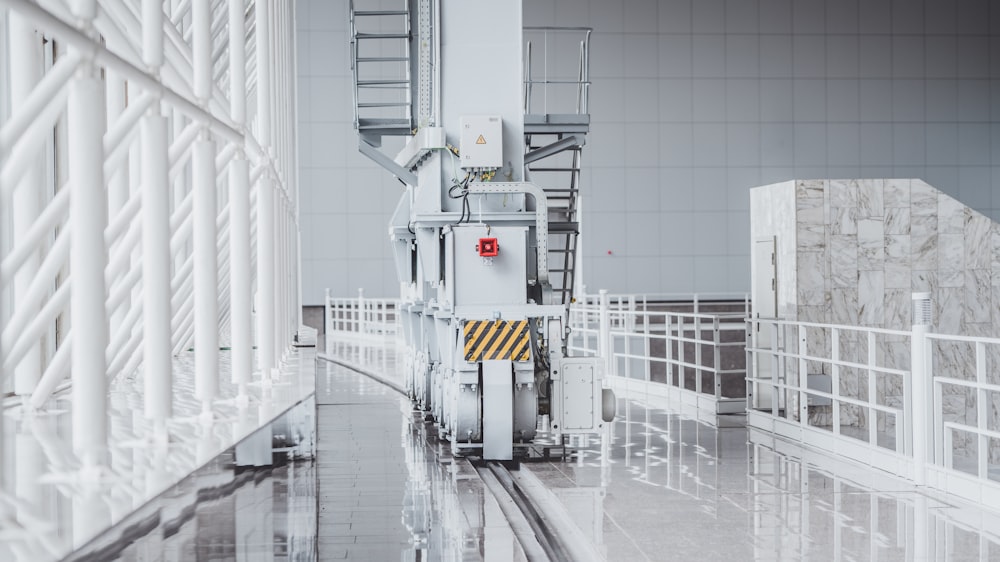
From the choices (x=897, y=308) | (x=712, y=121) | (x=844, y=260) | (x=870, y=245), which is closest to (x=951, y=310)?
(x=897, y=308)

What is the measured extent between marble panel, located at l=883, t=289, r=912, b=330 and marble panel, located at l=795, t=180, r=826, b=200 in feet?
5.12

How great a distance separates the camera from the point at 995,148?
34781 mm

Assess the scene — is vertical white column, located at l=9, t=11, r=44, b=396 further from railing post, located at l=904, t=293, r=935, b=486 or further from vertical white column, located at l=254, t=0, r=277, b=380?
railing post, located at l=904, t=293, r=935, b=486

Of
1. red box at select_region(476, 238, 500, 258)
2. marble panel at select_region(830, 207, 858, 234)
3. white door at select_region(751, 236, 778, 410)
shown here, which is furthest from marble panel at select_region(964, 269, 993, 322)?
red box at select_region(476, 238, 500, 258)

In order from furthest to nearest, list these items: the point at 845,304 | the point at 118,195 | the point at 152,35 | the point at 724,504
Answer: the point at 845,304, the point at 724,504, the point at 118,195, the point at 152,35

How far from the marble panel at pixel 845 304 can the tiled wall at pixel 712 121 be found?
65.0ft

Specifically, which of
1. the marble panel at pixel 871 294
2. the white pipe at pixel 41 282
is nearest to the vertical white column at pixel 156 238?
the white pipe at pixel 41 282

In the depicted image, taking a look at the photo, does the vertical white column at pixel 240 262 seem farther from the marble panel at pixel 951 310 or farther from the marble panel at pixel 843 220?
the marble panel at pixel 951 310

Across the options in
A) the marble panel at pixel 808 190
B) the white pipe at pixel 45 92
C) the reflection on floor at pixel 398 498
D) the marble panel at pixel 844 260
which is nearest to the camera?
the white pipe at pixel 45 92

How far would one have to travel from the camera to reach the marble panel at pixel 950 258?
14.1 metres

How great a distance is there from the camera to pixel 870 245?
13977 millimetres

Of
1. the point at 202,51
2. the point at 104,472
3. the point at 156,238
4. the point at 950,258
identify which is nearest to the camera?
the point at 104,472

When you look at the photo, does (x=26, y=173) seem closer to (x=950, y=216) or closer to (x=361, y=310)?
(x=950, y=216)

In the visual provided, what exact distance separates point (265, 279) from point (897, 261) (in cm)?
981
